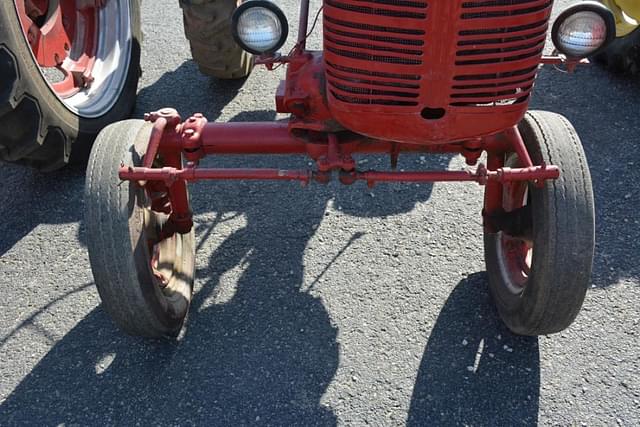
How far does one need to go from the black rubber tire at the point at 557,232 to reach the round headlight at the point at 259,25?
Result: 93 centimetres

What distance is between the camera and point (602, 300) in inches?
105

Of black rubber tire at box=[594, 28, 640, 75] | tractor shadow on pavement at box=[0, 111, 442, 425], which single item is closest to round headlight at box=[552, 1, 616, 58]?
tractor shadow on pavement at box=[0, 111, 442, 425]

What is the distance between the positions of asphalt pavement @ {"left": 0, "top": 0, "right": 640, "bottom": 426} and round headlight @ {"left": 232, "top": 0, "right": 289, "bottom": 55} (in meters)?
0.34

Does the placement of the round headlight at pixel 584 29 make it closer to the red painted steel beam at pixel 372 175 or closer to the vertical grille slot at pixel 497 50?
the vertical grille slot at pixel 497 50

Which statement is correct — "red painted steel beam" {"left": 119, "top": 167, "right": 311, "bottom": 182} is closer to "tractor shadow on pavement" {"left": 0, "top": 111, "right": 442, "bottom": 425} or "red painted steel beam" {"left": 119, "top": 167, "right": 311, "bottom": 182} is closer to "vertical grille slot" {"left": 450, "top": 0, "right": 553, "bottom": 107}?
"vertical grille slot" {"left": 450, "top": 0, "right": 553, "bottom": 107}

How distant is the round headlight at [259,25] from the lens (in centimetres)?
216

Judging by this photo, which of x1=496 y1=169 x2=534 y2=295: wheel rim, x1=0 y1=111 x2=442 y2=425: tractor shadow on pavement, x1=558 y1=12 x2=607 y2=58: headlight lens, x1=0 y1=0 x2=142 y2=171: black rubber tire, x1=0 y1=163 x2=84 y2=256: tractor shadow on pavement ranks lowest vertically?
x1=0 y1=111 x2=442 y2=425: tractor shadow on pavement

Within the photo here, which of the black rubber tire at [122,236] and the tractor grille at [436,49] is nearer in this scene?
the tractor grille at [436,49]

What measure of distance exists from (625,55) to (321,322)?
2.81 metres

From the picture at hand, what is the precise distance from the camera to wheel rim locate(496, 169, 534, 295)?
254 centimetres

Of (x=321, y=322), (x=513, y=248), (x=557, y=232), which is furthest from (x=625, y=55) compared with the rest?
(x=321, y=322)

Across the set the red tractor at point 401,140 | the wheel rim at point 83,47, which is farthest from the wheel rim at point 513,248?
the wheel rim at point 83,47

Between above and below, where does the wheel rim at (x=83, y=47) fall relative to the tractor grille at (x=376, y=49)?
below

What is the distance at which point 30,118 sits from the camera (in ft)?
9.43
